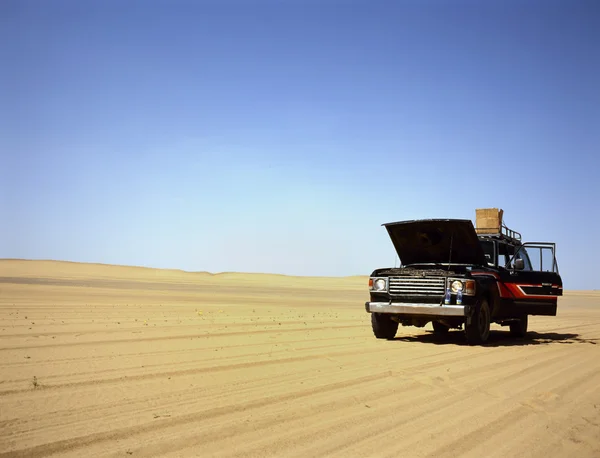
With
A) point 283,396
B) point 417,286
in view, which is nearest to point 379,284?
point 417,286

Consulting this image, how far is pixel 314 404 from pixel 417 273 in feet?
21.5

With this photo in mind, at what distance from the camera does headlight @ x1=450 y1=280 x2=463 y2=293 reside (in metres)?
11.5

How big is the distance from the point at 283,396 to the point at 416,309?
19.5ft

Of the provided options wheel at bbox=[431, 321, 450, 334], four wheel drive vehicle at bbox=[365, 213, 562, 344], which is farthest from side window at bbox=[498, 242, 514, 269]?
wheel at bbox=[431, 321, 450, 334]

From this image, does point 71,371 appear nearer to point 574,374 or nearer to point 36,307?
point 574,374

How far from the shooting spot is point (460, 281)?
38.0 ft

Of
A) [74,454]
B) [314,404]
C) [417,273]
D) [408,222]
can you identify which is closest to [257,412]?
[314,404]

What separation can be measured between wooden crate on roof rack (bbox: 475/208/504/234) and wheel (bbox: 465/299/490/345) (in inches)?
101

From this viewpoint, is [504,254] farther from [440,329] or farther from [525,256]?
[440,329]

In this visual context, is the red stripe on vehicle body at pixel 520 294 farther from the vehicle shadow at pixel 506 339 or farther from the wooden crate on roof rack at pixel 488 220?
the wooden crate on roof rack at pixel 488 220

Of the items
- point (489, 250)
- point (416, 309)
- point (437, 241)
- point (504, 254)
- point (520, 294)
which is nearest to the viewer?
point (416, 309)

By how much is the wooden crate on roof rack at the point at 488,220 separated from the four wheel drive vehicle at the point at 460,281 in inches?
4.6

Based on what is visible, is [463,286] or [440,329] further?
[440,329]

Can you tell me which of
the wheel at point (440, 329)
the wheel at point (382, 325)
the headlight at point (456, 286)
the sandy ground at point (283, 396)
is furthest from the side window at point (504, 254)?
the wheel at point (382, 325)
